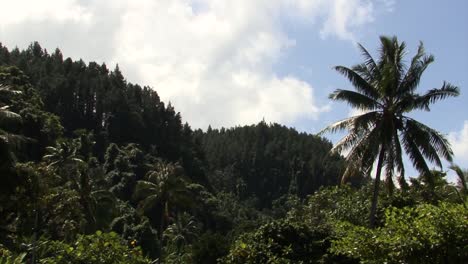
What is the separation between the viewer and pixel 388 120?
24.1 metres

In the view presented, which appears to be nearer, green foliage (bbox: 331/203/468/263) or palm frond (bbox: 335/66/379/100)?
green foliage (bbox: 331/203/468/263)

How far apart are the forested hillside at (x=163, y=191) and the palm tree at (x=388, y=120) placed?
1.07 m

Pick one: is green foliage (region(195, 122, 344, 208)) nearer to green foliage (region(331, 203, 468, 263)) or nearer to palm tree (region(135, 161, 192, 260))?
palm tree (region(135, 161, 192, 260))

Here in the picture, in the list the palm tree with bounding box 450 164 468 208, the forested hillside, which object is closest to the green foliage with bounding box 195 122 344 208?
the forested hillside

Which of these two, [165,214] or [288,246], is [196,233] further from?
[288,246]

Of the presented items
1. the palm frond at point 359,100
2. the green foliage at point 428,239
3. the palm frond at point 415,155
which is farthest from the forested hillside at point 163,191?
the palm frond at point 359,100

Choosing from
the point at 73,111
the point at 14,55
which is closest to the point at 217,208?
the point at 73,111

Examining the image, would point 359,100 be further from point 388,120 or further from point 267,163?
point 267,163

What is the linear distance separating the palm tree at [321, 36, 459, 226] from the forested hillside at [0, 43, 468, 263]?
3.51 feet

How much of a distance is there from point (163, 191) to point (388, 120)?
77.2 ft

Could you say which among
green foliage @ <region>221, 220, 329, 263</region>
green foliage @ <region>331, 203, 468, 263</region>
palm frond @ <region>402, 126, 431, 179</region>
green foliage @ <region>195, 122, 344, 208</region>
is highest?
green foliage @ <region>195, 122, 344, 208</region>

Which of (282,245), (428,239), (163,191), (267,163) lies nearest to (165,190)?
(163,191)

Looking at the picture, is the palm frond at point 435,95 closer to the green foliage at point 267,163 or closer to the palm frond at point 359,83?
the palm frond at point 359,83

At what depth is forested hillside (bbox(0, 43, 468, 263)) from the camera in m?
23.1
